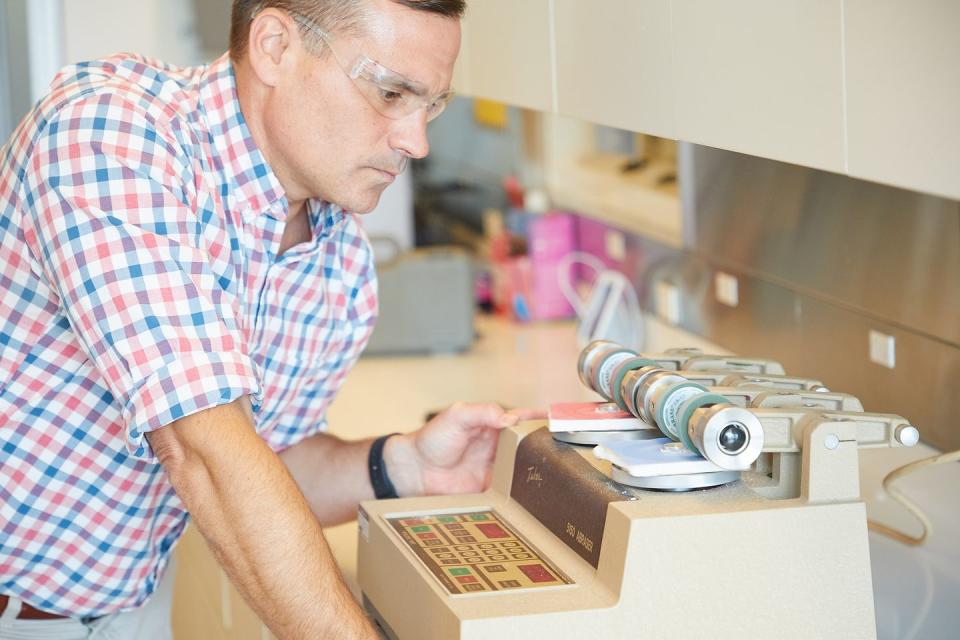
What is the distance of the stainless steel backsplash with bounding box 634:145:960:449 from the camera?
1.69 m

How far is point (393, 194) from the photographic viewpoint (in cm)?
333

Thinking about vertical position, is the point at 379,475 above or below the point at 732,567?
below

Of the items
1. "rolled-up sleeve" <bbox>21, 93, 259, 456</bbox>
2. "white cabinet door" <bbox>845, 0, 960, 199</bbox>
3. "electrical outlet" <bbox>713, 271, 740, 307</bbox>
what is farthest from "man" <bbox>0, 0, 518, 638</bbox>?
"electrical outlet" <bbox>713, 271, 740, 307</bbox>

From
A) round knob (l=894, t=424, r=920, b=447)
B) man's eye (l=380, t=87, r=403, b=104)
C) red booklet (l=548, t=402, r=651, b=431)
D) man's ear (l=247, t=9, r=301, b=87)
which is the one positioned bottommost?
red booklet (l=548, t=402, r=651, b=431)

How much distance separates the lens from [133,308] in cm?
110

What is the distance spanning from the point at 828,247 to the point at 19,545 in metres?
1.26

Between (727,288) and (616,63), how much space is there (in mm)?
982

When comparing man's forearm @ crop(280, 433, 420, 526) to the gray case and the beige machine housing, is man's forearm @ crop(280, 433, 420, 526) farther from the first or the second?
the gray case

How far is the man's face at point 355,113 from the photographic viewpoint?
1230 millimetres

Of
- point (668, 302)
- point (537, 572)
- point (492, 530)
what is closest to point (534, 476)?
point (492, 530)

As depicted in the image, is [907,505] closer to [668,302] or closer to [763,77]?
[763,77]

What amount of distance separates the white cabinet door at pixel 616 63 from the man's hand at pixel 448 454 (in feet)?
1.28

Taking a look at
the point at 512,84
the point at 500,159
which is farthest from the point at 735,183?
the point at 500,159

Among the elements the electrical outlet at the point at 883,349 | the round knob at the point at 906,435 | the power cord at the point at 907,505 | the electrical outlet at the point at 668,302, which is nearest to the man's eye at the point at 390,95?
the round knob at the point at 906,435
